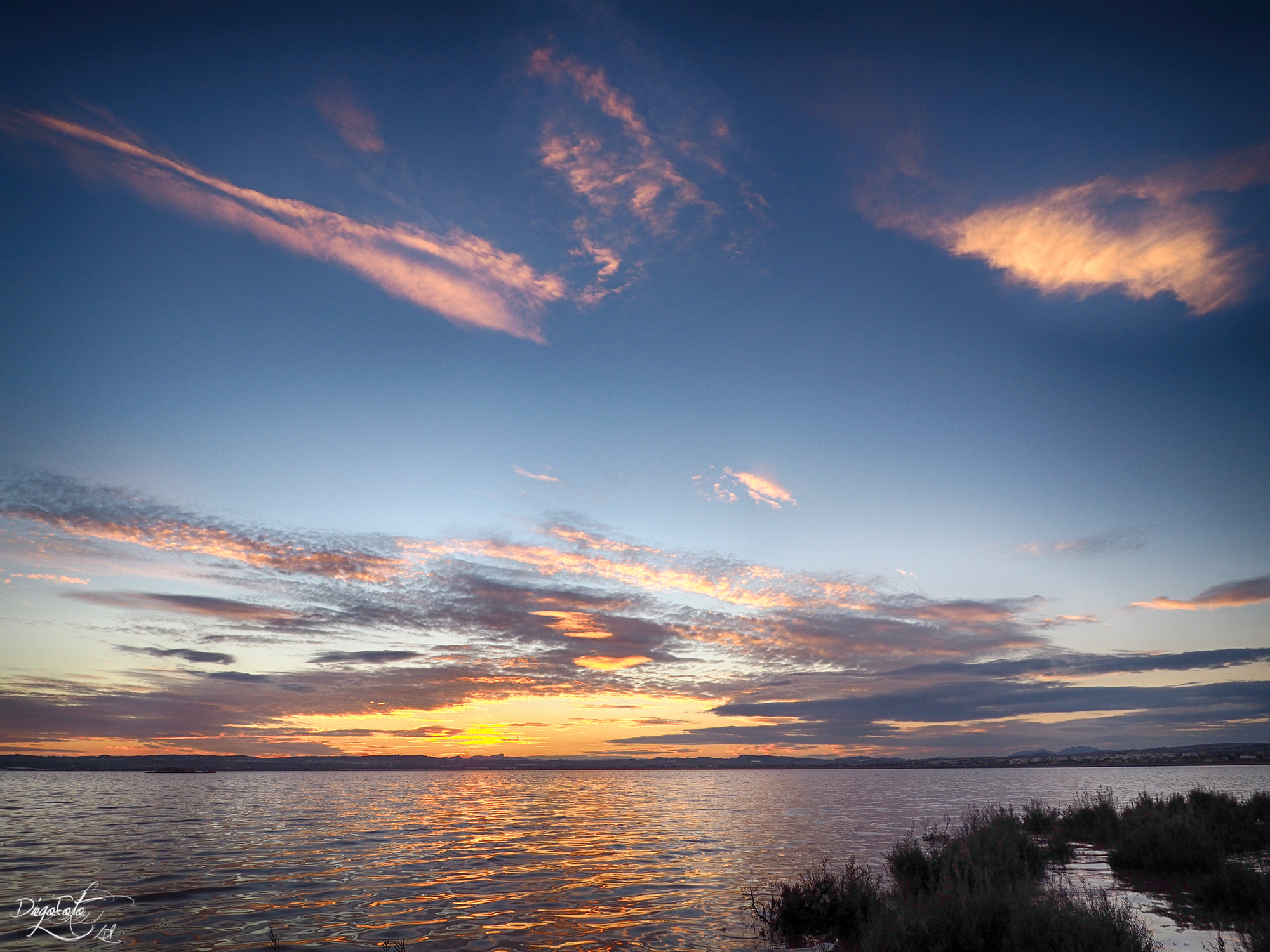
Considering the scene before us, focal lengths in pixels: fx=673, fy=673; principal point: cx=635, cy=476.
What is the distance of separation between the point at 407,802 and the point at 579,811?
24.0 metres

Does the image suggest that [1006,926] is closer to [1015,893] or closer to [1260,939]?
[1015,893]

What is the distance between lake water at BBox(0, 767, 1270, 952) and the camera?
52.6 ft

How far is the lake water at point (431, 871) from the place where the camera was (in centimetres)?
1605

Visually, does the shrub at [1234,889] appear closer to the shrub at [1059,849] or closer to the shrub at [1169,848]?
the shrub at [1169,848]

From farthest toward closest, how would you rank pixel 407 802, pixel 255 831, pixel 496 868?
pixel 407 802 → pixel 255 831 → pixel 496 868

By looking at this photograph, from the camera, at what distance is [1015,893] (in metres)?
12.8

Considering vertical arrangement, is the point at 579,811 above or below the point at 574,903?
below

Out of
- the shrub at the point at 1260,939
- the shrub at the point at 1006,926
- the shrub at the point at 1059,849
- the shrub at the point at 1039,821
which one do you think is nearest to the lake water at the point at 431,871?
the shrub at the point at 1059,849

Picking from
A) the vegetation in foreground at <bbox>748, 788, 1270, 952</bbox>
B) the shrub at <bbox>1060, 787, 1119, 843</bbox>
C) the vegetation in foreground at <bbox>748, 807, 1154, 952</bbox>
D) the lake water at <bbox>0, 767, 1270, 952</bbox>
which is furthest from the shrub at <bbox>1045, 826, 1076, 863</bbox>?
the vegetation in foreground at <bbox>748, 807, 1154, 952</bbox>

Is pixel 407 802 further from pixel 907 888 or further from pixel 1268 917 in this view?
pixel 1268 917

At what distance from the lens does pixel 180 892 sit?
67.6ft

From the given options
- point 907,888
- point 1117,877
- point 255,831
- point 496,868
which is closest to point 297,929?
point 496,868

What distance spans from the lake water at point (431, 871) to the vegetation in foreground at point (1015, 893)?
1.19m

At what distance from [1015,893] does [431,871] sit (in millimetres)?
20281
